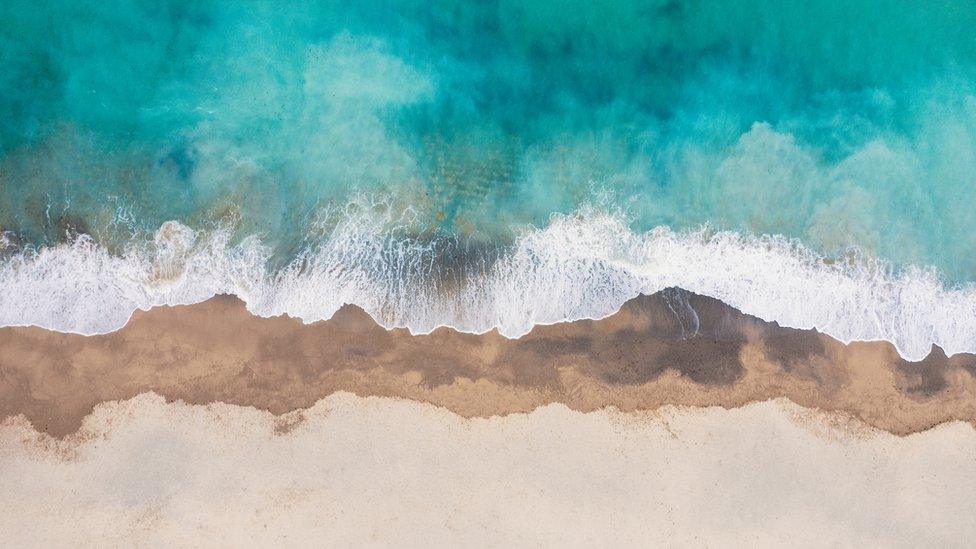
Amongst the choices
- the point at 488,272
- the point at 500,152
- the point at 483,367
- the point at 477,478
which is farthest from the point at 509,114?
the point at 477,478

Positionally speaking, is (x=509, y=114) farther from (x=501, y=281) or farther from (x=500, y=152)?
(x=501, y=281)

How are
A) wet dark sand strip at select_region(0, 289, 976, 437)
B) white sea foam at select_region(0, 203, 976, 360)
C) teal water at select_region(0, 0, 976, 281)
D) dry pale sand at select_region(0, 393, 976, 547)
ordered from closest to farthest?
dry pale sand at select_region(0, 393, 976, 547), wet dark sand strip at select_region(0, 289, 976, 437), white sea foam at select_region(0, 203, 976, 360), teal water at select_region(0, 0, 976, 281)

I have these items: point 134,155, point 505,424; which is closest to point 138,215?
point 134,155

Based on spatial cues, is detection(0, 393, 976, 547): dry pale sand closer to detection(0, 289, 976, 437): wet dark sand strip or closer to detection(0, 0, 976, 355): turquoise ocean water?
detection(0, 289, 976, 437): wet dark sand strip

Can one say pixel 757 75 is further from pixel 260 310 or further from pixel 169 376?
pixel 169 376

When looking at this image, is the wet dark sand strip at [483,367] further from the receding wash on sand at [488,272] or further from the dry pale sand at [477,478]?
the dry pale sand at [477,478]

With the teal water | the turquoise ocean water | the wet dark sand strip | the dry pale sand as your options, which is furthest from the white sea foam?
the dry pale sand
